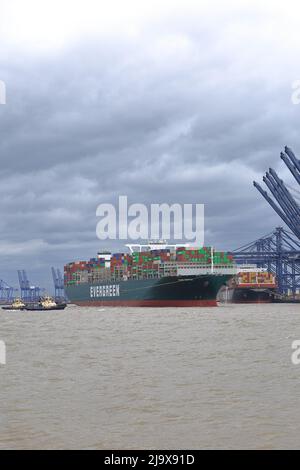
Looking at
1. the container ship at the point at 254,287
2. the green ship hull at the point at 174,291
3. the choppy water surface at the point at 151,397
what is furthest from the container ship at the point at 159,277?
the choppy water surface at the point at 151,397

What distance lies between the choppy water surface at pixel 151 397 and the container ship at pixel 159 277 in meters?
67.3

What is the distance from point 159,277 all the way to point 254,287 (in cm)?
7701

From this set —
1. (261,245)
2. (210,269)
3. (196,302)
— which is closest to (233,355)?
(196,302)

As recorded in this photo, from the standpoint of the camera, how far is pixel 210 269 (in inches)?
4695

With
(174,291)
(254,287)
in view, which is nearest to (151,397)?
(174,291)

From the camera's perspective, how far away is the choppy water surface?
55.4ft

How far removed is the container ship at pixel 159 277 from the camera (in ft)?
358

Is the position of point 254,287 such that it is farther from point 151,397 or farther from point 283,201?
point 151,397

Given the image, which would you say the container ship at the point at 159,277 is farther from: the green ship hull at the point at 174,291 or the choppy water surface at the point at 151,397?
the choppy water surface at the point at 151,397

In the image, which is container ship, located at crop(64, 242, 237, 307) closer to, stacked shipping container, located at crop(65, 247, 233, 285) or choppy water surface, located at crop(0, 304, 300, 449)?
stacked shipping container, located at crop(65, 247, 233, 285)

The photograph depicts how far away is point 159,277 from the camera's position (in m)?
111

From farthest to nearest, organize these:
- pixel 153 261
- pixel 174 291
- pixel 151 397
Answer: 1. pixel 153 261
2. pixel 174 291
3. pixel 151 397
